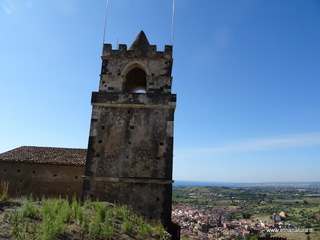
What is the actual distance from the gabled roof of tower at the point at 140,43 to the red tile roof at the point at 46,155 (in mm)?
7523

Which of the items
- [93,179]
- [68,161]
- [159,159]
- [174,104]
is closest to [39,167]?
Result: [68,161]

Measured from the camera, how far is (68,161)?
13.9m

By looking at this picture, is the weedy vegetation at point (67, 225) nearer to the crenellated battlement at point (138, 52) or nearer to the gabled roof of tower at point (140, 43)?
the crenellated battlement at point (138, 52)

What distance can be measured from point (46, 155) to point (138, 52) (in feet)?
29.0

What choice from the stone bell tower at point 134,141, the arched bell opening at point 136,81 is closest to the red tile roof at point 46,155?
the stone bell tower at point 134,141

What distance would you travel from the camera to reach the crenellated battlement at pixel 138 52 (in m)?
13.2

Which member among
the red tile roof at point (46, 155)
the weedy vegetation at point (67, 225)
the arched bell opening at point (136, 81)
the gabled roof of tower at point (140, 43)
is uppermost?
the gabled roof of tower at point (140, 43)

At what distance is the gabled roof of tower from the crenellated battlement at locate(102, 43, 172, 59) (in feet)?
0.46

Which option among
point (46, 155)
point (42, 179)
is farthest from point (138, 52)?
point (42, 179)

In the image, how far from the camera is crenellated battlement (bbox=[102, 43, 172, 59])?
43.2 feet

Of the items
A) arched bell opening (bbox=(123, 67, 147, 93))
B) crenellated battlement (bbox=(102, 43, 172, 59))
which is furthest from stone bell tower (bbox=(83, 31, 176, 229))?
arched bell opening (bbox=(123, 67, 147, 93))

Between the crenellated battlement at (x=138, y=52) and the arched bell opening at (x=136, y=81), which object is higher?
the crenellated battlement at (x=138, y=52)

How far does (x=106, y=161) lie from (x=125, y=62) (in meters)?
5.66

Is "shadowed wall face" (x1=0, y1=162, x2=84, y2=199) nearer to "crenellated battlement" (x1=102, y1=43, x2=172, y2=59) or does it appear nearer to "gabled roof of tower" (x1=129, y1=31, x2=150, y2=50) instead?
"crenellated battlement" (x1=102, y1=43, x2=172, y2=59)
